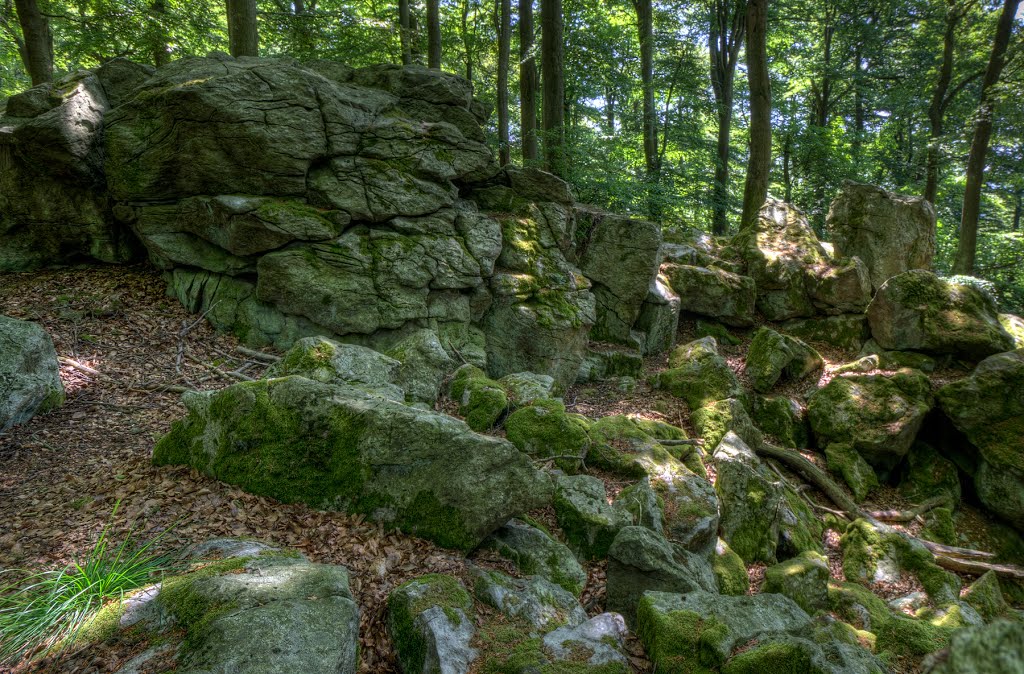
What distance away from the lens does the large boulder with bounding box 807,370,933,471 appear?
374 inches

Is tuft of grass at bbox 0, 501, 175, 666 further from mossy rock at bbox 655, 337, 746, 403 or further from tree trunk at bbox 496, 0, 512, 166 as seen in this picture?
tree trunk at bbox 496, 0, 512, 166

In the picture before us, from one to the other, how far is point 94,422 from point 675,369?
30.3 feet

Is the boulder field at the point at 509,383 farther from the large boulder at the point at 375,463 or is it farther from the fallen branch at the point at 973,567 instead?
the fallen branch at the point at 973,567

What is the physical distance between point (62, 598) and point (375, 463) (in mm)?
2064

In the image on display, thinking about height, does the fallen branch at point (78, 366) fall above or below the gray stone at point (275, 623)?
above

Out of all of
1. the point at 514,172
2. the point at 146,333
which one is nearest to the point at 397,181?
A: the point at 514,172

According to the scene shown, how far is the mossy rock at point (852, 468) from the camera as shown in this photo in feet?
30.3

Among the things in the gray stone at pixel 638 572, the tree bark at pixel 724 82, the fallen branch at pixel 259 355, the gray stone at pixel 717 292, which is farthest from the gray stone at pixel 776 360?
the fallen branch at pixel 259 355

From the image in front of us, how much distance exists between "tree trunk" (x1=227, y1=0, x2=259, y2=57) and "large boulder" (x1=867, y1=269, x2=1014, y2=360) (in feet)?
44.7

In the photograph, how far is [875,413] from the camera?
967 cm

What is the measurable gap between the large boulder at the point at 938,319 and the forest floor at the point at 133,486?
4991 mm

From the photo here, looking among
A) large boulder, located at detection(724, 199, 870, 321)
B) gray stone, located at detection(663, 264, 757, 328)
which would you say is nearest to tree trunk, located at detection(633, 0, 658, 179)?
large boulder, located at detection(724, 199, 870, 321)

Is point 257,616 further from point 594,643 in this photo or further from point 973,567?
point 973,567

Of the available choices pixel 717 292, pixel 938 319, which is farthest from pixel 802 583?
pixel 717 292
